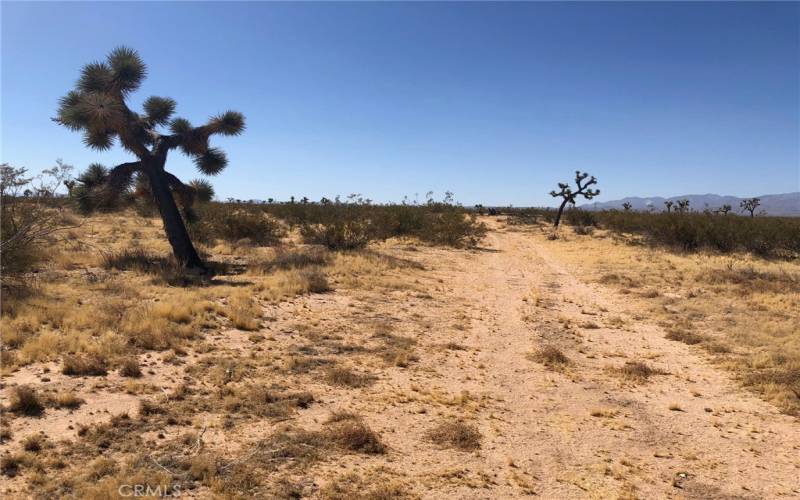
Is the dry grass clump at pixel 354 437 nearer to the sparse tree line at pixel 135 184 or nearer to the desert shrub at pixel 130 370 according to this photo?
the desert shrub at pixel 130 370

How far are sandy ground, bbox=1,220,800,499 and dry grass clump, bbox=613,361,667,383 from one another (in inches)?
4.9

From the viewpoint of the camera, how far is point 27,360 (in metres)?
5.98

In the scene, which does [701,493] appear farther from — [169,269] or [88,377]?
[169,269]

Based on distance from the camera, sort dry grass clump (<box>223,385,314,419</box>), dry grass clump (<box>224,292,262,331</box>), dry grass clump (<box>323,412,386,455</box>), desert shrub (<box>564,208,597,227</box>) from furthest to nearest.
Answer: desert shrub (<box>564,208,597,227</box>) → dry grass clump (<box>224,292,262,331</box>) → dry grass clump (<box>223,385,314,419</box>) → dry grass clump (<box>323,412,386,455</box>)

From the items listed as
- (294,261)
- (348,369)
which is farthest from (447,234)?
(348,369)

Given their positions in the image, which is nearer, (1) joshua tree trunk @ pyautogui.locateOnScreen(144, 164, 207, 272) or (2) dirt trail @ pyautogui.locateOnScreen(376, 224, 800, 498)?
(2) dirt trail @ pyautogui.locateOnScreen(376, 224, 800, 498)

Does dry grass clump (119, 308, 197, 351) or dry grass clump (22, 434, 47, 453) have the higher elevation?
dry grass clump (119, 308, 197, 351)

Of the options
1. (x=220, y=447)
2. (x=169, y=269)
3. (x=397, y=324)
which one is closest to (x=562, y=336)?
(x=397, y=324)

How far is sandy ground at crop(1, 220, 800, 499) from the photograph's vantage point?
417 cm

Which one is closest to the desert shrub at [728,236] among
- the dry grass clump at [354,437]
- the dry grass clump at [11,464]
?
the dry grass clump at [354,437]

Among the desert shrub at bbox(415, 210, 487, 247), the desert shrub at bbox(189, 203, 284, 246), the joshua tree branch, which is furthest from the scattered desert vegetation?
the desert shrub at bbox(415, 210, 487, 247)

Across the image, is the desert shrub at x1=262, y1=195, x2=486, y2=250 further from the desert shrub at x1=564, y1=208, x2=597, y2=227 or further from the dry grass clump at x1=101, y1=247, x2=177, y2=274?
the desert shrub at x1=564, y1=208, x2=597, y2=227

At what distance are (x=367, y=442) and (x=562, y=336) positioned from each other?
5.30m

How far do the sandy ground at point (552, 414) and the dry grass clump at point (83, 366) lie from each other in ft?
1.33
